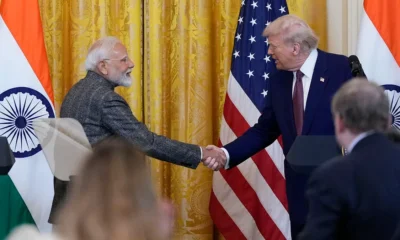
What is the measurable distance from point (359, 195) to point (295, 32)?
6.85ft

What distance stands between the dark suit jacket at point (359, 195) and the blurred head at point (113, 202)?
93cm

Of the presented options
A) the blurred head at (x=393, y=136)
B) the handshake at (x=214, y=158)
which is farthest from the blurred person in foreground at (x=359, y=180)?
the handshake at (x=214, y=158)

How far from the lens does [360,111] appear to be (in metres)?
2.75

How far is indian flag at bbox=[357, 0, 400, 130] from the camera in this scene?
4.97 m

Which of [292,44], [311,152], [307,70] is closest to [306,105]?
[307,70]

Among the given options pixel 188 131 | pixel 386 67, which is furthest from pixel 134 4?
pixel 386 67

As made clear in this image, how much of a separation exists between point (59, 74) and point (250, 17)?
1.43 m

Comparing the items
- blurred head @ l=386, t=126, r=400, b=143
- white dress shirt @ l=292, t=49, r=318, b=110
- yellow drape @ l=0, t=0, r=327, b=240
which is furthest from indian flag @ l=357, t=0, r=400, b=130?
blurred head @ l=386, t=126, r=400, b=143

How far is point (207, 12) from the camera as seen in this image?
231 inches

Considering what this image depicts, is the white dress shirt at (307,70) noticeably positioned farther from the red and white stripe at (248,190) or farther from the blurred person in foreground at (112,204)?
the blurred person in foreground at (112,204)

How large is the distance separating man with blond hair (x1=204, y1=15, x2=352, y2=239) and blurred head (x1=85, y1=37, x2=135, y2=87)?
86 centimetres

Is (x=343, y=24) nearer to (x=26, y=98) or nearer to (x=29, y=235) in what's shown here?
(x=26, y=98)

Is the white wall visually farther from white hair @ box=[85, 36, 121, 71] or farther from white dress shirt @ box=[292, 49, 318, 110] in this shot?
white hair @ box=[85, 36, 121, 71]

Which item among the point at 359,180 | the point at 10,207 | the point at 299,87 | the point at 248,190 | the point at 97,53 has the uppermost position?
the point at 97,53
